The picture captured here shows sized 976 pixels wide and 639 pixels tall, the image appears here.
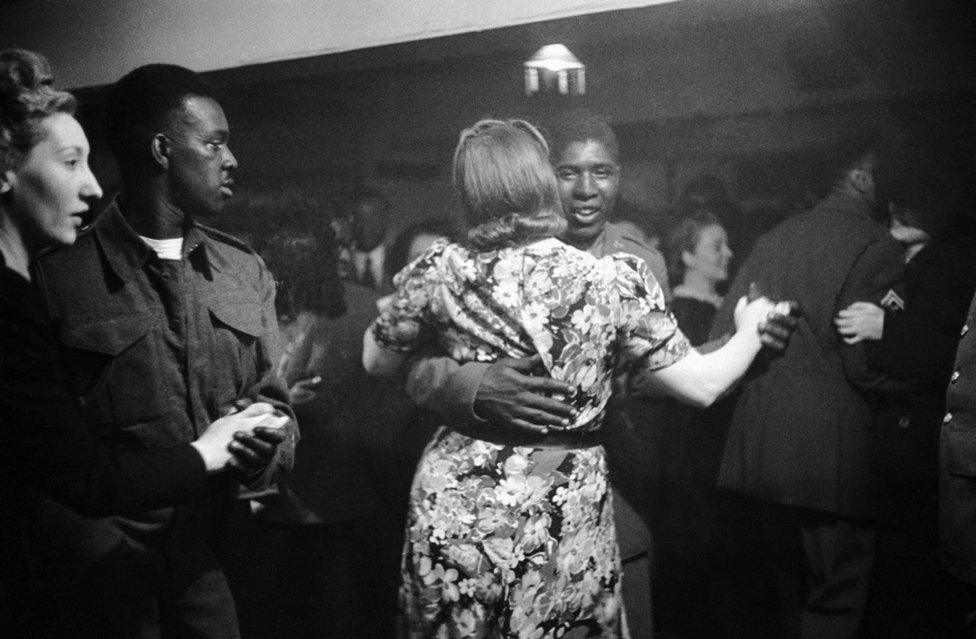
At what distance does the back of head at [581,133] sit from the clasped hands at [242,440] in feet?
3.59

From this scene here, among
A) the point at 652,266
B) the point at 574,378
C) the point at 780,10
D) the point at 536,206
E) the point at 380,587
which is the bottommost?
the point at 380,587

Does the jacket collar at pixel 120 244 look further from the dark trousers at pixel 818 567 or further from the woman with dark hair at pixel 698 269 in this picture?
the dark trousers at pixel 818 567

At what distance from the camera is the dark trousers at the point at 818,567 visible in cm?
240

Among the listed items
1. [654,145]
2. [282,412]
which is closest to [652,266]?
[654,145]

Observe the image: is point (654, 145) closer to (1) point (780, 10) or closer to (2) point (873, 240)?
(1) point (780, 10)

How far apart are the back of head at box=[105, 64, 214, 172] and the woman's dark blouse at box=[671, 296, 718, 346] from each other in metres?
1.46

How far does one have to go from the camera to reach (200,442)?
2.26 meters

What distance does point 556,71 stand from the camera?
276 cm

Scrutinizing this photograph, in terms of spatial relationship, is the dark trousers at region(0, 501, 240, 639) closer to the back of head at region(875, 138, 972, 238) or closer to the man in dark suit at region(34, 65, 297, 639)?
the man in dark suit at region(34, 65, 297, 639)

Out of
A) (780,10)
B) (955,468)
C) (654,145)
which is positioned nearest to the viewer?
(955,468)

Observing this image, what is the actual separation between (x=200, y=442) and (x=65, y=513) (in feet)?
1.37

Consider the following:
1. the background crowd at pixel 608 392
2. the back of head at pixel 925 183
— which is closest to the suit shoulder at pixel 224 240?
the background crowd at pixel 608 392

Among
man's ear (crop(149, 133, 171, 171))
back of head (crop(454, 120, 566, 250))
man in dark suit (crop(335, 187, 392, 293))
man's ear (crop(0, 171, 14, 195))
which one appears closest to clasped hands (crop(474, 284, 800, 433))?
back of head (crop(454, 120, 566, 250))

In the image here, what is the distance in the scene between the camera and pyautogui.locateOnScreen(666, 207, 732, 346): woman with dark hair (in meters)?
2.57
